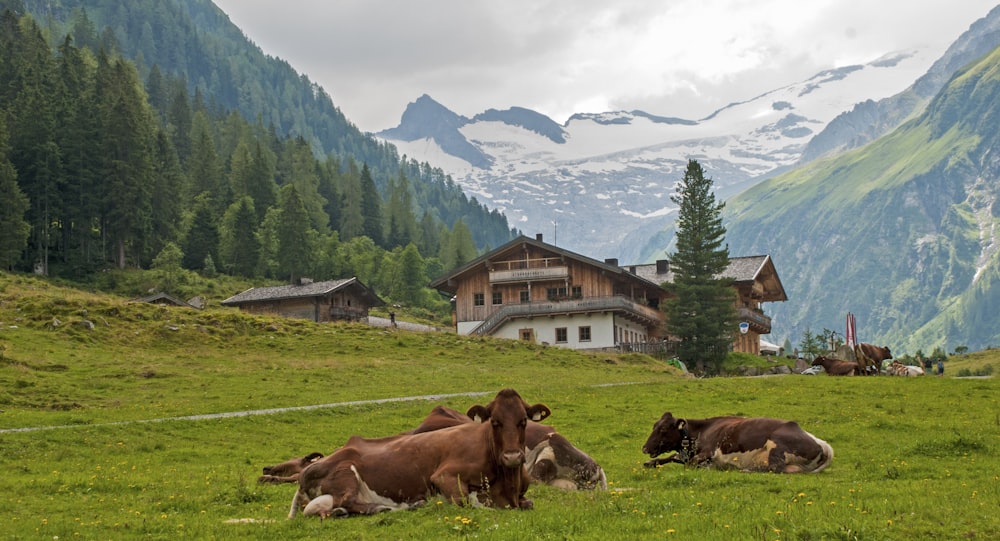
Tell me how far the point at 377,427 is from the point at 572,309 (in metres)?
53.8

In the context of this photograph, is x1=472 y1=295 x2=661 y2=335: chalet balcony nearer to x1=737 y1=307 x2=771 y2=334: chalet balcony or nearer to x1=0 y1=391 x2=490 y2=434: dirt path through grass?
x1=737 y1=307 x2=771 y2=334: chalet balcony

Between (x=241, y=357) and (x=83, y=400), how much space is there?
15.7 metres

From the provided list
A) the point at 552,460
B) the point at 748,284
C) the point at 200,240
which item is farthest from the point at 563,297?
the point at 200,240

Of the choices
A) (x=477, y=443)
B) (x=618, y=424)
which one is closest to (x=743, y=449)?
(x=477, y=443)

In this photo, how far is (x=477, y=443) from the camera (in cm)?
1373

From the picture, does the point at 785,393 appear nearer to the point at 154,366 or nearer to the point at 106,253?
the point at 154,366

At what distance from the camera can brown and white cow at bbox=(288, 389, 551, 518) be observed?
43.3ft

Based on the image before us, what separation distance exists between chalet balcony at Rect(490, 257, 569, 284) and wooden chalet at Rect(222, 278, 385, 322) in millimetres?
19658

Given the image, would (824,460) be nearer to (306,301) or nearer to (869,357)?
(869,357)

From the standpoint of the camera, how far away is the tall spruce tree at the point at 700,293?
233 feet

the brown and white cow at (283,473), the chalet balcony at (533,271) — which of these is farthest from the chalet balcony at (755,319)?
the brown and white cow at (283,473)

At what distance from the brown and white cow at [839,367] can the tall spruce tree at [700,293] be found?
20.7 metres

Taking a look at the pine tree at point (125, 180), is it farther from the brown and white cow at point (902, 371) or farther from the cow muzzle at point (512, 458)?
the cow muzzle at point (512, 458)

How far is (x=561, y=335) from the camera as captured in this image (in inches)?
3280
